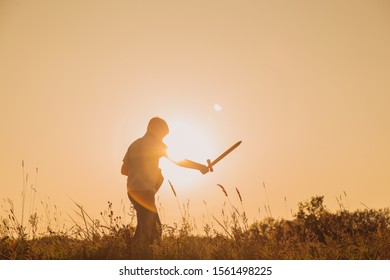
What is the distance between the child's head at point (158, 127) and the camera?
578cm

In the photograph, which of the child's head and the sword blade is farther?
the sword blade

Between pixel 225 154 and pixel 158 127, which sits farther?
pixel 225 154

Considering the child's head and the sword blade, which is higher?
the child's head

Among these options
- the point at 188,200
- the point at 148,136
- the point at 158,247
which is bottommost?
the point at 158,247

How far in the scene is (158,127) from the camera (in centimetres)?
578

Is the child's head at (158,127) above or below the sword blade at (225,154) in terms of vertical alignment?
above

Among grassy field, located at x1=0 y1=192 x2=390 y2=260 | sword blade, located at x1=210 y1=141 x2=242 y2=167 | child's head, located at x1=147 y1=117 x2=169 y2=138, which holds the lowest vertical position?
grassy field, located at x1=0 y1=192 x2=390 y2=260

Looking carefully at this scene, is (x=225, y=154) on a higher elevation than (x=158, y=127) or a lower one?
lower

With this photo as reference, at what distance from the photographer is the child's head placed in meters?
5.78

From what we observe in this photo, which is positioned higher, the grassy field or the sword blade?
the sword blade

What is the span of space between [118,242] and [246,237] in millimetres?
1565

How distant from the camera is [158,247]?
4.84 m
